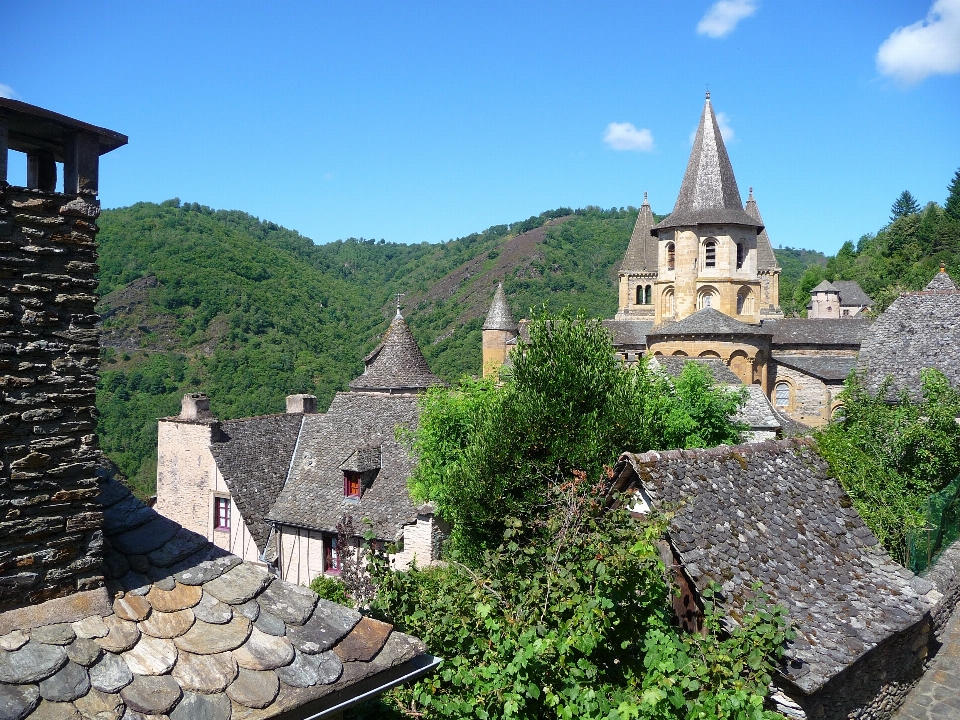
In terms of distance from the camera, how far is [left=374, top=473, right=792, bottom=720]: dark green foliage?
17.5 feet

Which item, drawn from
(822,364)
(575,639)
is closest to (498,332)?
(822,364)

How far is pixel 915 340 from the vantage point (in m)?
21.6

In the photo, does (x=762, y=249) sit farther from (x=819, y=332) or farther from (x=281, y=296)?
(x=281, y=296)

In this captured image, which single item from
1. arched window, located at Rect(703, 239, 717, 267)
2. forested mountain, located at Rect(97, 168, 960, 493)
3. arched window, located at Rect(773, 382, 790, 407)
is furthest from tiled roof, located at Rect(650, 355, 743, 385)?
forested mountain, located at Rect(97, 168, 960, 493)

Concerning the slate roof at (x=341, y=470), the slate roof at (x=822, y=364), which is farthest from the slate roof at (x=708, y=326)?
the slate roof at (x=341, y=470)

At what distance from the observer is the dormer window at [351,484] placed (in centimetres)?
1914

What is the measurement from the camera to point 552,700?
5.23 metres

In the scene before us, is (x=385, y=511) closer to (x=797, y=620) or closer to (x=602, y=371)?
(x=602, y=371)

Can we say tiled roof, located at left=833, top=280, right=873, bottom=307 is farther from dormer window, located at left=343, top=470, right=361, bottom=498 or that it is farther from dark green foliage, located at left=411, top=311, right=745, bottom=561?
dormer window, located at left=343, top=470, right=361, bottom=498

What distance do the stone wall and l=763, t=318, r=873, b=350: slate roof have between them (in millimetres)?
39749

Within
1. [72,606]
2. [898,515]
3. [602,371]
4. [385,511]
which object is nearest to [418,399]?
[385,511]

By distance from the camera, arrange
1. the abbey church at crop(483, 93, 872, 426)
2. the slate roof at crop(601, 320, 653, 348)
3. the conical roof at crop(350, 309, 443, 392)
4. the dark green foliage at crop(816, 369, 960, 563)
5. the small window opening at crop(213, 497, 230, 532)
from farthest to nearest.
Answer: the slate roof at crop(601, 320, 653, 348) → the abbey church at crop(483, 93, 872, 426) → the conical roof at crop(350, 309, 443, 392) → the small window opening at crop(213, 497, 230, 532) → the dark green foliage at crop(816, 369, 960, 563)

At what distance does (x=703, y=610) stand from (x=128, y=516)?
6034 millimetres

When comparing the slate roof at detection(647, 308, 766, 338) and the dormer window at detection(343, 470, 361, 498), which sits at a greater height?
the slate roof at detection(647, 308, 766, 338)
